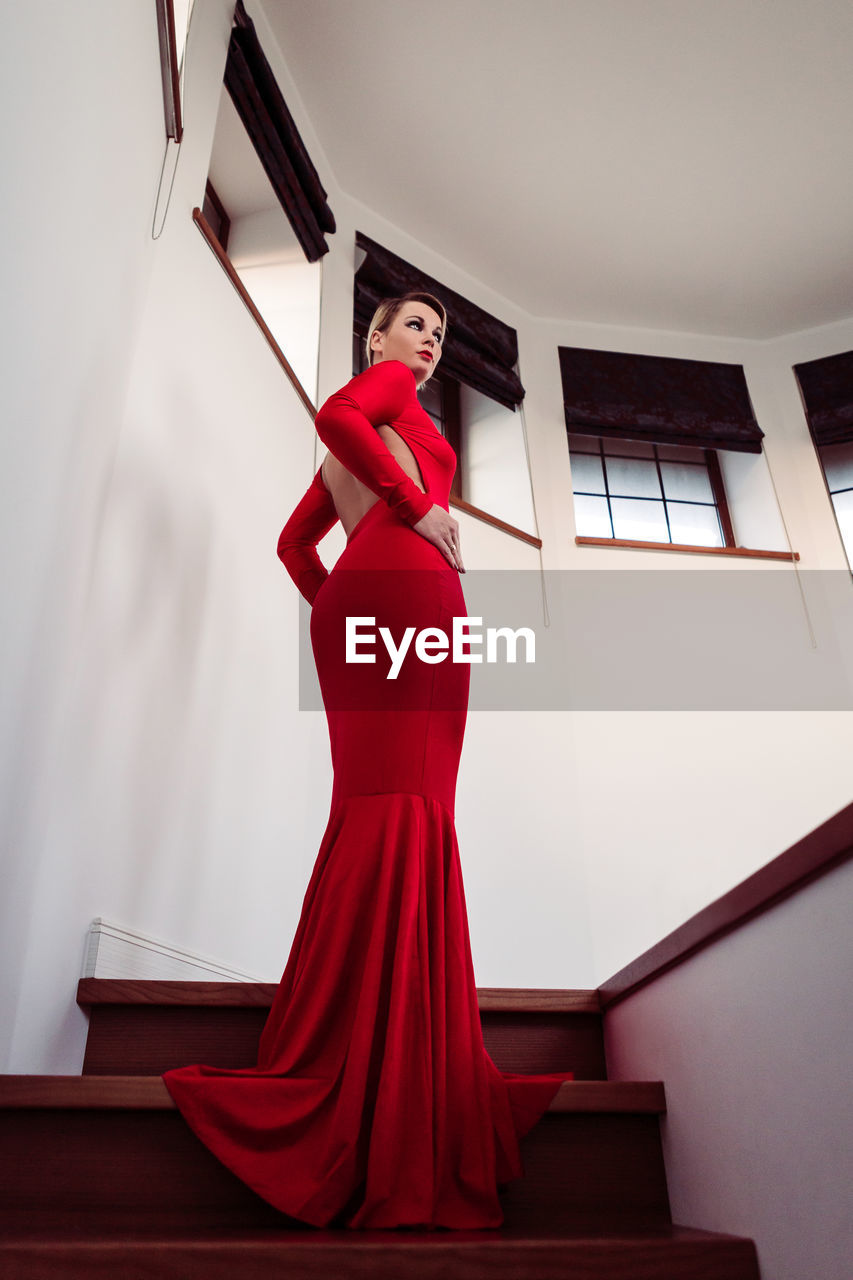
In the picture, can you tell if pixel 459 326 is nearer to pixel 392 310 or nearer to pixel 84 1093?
pixel 392 310

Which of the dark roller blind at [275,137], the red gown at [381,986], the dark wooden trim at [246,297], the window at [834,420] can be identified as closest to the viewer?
the red gown at [381,986]

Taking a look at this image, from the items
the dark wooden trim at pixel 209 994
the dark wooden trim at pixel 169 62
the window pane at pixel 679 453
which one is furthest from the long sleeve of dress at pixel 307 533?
the window pane at pixel 679 453

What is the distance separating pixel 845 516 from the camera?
4.17m

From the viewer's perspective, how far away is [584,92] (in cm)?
364

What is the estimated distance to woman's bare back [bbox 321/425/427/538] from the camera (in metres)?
1.61

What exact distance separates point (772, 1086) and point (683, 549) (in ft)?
11.0

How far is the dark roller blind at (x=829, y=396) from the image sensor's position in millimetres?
4281

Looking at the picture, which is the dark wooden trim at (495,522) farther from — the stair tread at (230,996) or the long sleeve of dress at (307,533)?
the stair tread at (230,996)

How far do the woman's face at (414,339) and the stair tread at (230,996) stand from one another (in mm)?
1123

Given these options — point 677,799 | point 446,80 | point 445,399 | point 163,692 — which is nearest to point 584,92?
point 446,80

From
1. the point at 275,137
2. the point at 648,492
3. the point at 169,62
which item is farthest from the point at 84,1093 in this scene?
A: the point at 648,492

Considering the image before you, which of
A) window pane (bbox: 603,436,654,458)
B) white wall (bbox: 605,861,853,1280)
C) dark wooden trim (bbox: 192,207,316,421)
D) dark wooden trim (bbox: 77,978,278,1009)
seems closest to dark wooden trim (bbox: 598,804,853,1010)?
white wall (bbox: 605,861,853,1280)

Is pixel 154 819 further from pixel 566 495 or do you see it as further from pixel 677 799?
pixel 566 495

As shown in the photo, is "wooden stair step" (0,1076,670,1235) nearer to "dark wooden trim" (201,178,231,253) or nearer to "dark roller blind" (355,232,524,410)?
"dark wooden trim" (201,178,231,253)
